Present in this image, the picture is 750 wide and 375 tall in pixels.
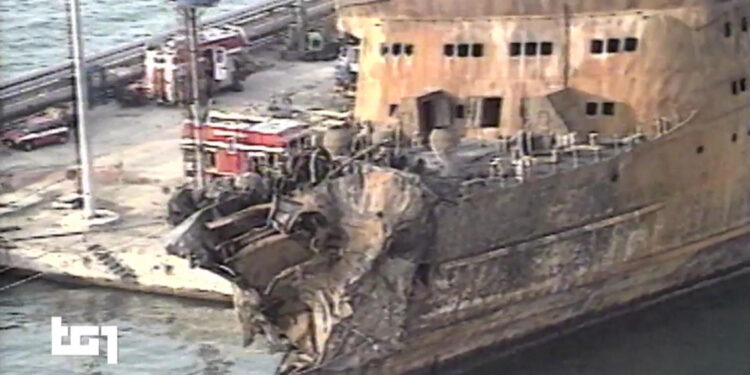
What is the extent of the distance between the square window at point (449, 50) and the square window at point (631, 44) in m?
3.73

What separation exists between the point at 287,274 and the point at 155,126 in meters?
18.8

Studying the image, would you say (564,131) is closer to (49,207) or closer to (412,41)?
(412,41)

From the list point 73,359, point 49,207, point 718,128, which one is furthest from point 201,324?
point 718,128

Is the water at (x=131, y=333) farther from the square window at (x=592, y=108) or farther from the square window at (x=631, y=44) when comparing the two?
the square window at (x=631, y=44)

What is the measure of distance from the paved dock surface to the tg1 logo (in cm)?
223

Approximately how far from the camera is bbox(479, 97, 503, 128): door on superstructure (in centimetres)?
4278

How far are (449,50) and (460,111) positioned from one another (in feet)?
4.42

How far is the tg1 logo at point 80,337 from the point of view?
41.9 metres

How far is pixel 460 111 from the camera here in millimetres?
42969

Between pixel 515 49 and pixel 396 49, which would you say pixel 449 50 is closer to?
pixel 396 49

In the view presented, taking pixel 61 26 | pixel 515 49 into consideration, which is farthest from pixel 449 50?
pixel 61 26

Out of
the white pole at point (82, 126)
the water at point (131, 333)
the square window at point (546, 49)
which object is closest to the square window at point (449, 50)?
the square window at point (546, 49)

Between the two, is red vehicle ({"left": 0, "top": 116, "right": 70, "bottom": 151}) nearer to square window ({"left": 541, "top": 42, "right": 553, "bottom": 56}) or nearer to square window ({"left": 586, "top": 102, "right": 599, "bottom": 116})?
square window ({"left": 541, "top": 42, "right": 553, "bottom": 56})

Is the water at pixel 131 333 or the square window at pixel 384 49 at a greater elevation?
the square window at pixel 384 49
